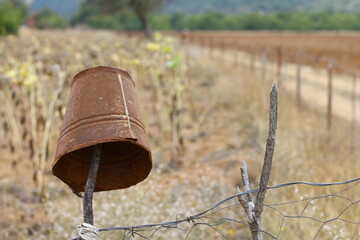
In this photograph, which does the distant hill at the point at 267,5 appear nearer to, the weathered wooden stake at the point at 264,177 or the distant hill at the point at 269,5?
the distant hill at the point at 269,5

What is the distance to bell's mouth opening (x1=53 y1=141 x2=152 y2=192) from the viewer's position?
2.10 metres

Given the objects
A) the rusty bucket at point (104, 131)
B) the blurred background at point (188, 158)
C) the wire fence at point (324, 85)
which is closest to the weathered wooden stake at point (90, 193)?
the rusty bucket at point (104, 131)

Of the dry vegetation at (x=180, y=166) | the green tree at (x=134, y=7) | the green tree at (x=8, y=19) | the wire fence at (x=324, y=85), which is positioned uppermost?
the green tree at (x=134, y=7)

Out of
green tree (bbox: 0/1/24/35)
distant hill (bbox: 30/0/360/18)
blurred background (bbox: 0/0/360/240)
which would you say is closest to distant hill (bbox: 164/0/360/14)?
distant hill (bbox: 30/0/360/18)

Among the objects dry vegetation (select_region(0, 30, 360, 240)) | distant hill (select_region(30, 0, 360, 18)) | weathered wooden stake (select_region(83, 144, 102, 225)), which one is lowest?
weathered wooden stake (select_region(83, 144, 102, 225))

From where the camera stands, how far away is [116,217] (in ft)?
12.7

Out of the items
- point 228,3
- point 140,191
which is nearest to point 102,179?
point 140,191

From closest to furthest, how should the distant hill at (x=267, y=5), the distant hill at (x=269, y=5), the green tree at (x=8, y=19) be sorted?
the green tree at (x=8, y=19) < the distant hill at (x=267, y=5) < the distant hill at (x=269, y=5)

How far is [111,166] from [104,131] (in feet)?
1.43

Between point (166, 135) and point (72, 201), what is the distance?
9.47 feet

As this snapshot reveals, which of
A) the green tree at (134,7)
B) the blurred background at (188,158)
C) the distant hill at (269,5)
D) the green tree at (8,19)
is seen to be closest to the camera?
the blurred background at (188,158)

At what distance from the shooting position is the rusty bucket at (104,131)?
1760 millimetres

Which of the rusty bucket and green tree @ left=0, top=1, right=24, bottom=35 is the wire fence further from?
green tree @ left=0, top=1, right=24, bottom=35

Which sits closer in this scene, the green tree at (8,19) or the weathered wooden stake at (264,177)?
the weathered wooden stake at (264,177)
